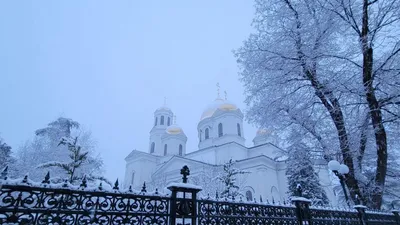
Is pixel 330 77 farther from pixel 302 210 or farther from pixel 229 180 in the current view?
pixel 229 180

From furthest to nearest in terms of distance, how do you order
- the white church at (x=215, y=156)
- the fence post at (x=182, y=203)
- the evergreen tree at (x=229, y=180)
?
the white church at (x=215, y=156) → the evergreen tree at (x=229, y=180) → the fence post at (x=182, y=203)

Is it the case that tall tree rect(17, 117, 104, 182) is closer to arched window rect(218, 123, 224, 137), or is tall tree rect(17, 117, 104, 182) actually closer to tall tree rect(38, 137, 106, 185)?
tall tree rect(38, 137, 106, 185)

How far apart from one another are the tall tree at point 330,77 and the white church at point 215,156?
11630mm

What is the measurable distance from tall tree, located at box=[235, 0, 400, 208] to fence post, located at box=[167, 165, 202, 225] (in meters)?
5.81

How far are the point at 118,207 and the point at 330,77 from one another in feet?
23.5

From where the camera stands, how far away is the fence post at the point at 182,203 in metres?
3.30

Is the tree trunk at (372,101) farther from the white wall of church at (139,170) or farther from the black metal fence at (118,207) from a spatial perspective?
the white wall of church at (139,170)

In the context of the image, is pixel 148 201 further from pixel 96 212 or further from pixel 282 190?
pixel 282 190

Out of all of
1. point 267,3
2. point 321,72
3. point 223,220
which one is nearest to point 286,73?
point 321,72

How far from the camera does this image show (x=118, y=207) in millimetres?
2930

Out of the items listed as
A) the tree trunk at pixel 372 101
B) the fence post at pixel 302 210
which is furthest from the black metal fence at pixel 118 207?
the tree trunk at pixel 372 101

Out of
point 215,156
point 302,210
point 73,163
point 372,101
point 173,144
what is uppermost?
point 173,144

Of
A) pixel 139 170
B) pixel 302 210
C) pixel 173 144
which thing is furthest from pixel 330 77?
pixel 139 170

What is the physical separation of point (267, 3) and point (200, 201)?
7.76 meters
